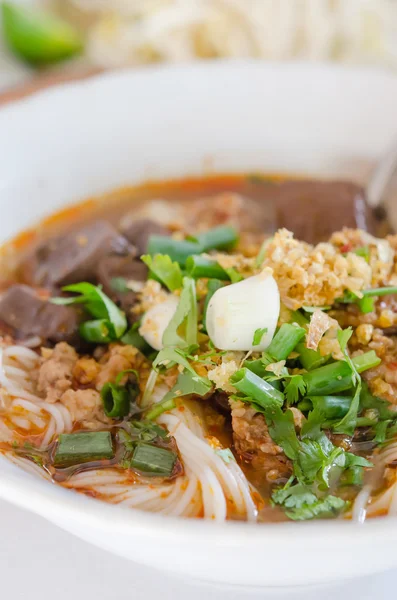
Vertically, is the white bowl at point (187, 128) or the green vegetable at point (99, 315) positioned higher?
the white bowl at point (187, 128)

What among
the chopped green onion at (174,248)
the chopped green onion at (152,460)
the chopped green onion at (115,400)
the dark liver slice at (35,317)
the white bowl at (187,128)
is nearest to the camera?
the chopped green onion at (152,460)

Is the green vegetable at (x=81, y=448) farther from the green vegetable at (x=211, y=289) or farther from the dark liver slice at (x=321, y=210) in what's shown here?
the dark liver slice at (x=321, y=210)

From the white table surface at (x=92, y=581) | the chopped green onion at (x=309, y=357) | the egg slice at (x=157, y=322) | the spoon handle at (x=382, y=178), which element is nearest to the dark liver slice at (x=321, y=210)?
the spoon handle at (x=382, y=178)

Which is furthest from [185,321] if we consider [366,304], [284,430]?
[366,304]

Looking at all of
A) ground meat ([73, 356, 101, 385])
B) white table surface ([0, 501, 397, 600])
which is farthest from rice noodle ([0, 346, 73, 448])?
white table surface ([0, 501, 397, 600])

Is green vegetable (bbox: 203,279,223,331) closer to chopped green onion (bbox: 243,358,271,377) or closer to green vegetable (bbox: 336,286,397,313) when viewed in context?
chopped green onion (bbox: 243,358,271,377)

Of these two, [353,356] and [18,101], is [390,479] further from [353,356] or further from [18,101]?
[18,101]
